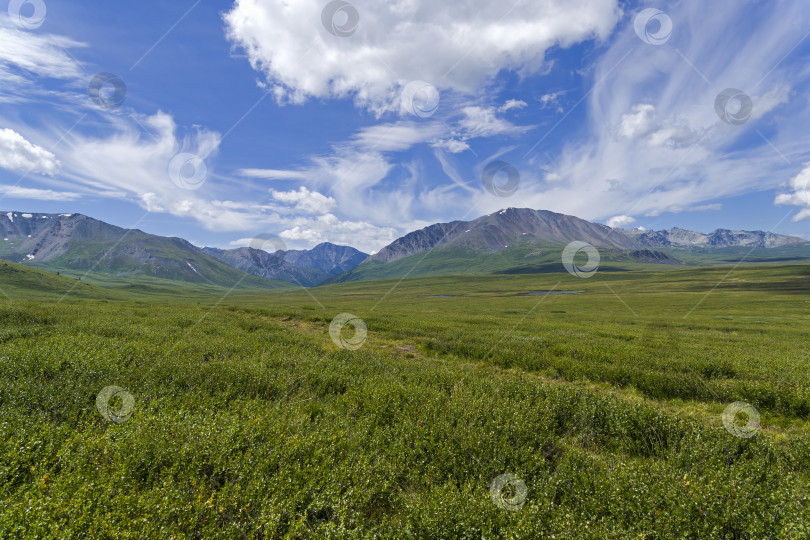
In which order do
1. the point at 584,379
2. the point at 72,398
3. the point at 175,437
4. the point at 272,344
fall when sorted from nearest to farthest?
the point at 175,437, the point at 72,398, the point at 584,379, the point at 272,344

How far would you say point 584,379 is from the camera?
16125 millimetres

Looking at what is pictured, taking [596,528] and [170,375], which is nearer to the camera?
[596,528]

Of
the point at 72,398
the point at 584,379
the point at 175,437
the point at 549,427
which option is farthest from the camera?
the point at 584,379

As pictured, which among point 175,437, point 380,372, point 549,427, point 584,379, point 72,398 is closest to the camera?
point 175,437

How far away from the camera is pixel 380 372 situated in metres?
14.6

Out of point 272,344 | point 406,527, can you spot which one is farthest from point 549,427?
point 272,344

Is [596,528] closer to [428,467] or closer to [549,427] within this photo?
[428,467]

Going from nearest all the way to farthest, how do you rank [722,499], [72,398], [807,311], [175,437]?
[722,499]
[175,437]
[72,398]
[807,311]

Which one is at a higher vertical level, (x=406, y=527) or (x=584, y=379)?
(x=406, y=527)

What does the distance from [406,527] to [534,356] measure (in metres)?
16.5

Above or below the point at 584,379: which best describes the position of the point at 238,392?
above

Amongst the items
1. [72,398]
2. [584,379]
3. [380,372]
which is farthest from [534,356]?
[72,398]

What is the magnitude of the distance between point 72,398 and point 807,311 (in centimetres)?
10170

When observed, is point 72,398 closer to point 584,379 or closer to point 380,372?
point 380,372
